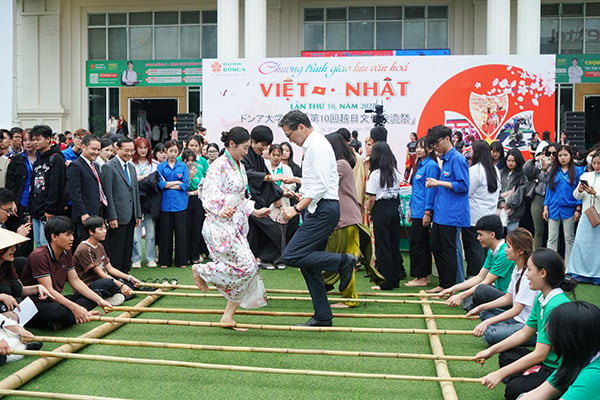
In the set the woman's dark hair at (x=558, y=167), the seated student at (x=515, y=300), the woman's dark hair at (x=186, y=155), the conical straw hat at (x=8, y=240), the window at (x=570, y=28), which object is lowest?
the seated student at (x=515, y=300)

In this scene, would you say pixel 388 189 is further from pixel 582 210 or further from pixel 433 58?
pixel 433 58

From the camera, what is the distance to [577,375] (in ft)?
10.5

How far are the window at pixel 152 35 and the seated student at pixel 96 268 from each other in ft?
53.7

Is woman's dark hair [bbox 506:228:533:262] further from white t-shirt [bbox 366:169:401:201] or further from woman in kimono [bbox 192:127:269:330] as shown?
white t-shirt [bbox 366:169:401:201]

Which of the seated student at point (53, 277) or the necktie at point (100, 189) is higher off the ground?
the necktie at point (100, 189)

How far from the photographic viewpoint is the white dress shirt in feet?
18.0

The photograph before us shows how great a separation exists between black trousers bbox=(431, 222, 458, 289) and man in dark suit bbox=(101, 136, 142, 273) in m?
3.68

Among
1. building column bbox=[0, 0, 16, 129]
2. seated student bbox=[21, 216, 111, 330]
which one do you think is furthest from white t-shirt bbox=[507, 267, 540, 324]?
building column bbox=[0, 0, 16, 129]

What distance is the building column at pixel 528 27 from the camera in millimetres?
15926

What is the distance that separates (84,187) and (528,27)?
1264cm

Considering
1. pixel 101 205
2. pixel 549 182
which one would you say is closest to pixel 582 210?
pixel 549 182

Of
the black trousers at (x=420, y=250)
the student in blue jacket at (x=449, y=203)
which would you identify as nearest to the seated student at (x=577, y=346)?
the student in blue jacket at (x=449, y=203)

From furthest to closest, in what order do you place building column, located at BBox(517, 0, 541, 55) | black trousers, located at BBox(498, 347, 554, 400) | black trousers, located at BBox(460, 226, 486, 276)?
building column, located at BBox(517, 0, 541, 55)
black trousers, located at BBox(460, 226, 486, 276)
black trousers, located at BBox(498, 347, 554, 400)

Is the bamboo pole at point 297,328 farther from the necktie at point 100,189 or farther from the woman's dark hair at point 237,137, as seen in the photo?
the necktie at point 100,189
